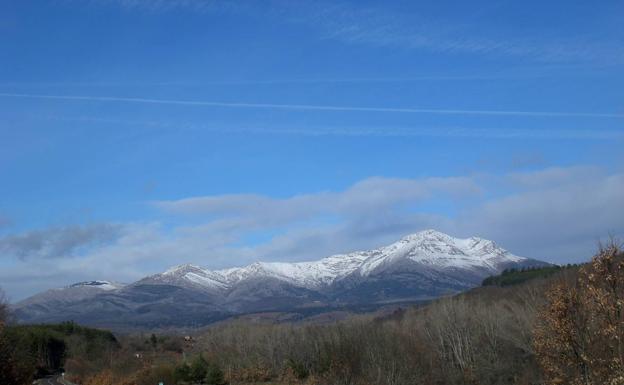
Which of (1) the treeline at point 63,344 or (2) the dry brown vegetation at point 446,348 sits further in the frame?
(1) the treeline at point 63,344

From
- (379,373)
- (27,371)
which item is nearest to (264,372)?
(379,373)

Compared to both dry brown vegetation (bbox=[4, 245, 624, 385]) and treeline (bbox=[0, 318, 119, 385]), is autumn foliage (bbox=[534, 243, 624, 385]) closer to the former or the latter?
dry brown vegetation (bbox=[4, 245, 624, 385])

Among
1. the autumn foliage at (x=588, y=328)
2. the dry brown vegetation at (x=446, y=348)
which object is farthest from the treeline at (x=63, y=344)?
the autumn foliage at (x=588, y=328)

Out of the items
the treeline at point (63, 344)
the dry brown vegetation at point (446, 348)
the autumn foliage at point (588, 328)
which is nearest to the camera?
the autumn foliage at point (588, 328)

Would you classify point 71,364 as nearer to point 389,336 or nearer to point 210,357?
point 210,357

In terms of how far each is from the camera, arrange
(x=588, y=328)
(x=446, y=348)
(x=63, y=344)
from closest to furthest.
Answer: (x=588, y=328)
(x=446, y=348)
(x=63, y=344)

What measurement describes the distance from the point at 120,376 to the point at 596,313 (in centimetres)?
5611

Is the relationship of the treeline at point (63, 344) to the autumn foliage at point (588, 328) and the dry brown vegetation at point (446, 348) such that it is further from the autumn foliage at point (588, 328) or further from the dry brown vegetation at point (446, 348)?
the autumn foliage at point (588, 328)

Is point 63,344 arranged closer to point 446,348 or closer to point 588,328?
point 446,348

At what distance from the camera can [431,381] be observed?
207 feet

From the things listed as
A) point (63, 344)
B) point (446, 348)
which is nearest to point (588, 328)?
point (446, 348)

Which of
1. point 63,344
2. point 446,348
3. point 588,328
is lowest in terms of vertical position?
point 446,348

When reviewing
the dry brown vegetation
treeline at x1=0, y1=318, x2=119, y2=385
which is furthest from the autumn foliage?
treeline at x1=0, y1=318, x2=119, y2=385

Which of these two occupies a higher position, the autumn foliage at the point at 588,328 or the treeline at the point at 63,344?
the treeline at the point at 63,344
